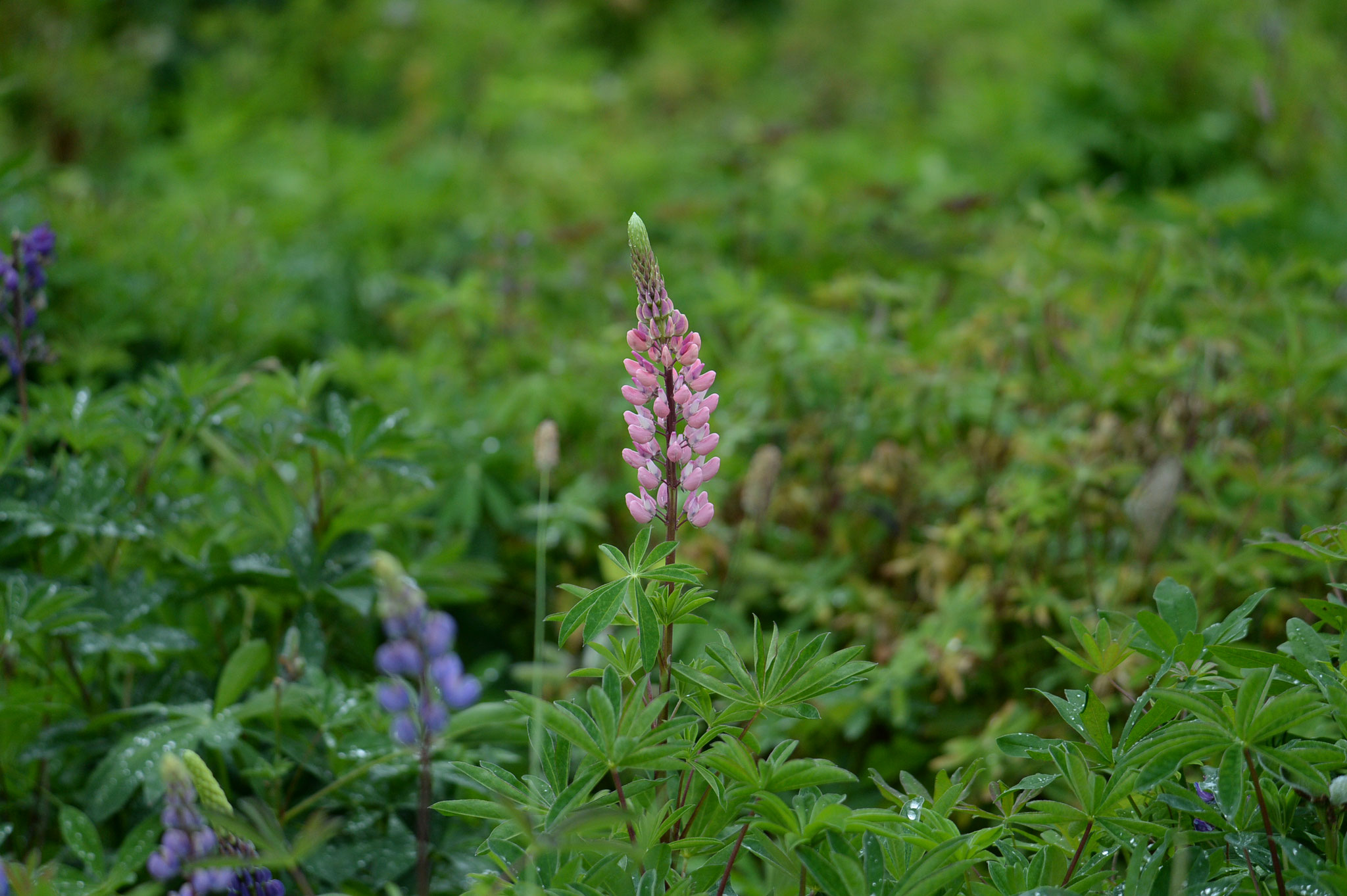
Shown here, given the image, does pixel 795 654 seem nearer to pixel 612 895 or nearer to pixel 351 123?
pixel 612 895

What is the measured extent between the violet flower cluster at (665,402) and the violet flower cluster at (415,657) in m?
0.34

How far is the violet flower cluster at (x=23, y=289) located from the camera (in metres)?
1.82

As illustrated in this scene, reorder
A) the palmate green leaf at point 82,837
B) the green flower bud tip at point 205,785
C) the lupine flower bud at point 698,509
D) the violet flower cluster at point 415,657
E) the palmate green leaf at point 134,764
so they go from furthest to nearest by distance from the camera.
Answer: the palmate green leaf at point 134,764 < the palmate green leaf at point 82,837 < the lupine flower bud at point 698,509 < the green flower bud tip at point 205,785 < the violet flower cluster at point 415,657

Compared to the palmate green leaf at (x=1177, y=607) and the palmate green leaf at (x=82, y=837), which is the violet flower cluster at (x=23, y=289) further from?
the palmate green leaf at (x=1177, y=607)

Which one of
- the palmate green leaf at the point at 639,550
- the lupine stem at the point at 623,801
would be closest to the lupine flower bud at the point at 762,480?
the palmate green leaf at the point at 639,550

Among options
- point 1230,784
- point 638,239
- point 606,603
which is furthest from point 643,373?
point 1230,784

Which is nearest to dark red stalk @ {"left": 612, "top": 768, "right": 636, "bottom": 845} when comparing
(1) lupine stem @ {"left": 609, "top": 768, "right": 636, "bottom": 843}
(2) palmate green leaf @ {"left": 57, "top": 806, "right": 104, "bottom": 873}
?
(1) lupine stem @ {"left": 609, "top": 768, "right": 636, "bottom": 843}

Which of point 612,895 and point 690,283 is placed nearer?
point 612,895

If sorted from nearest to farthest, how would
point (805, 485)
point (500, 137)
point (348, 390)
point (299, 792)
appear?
point (299, 792)
point (805, 485)
point (348, 390)
point (500, 137)

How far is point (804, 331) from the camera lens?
8.90 feet

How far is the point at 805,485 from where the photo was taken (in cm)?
264

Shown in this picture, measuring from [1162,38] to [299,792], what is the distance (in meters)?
5.29

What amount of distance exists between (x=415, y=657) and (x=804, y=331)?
1975mm

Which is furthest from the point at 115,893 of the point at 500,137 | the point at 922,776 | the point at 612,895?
the point at 500,137
